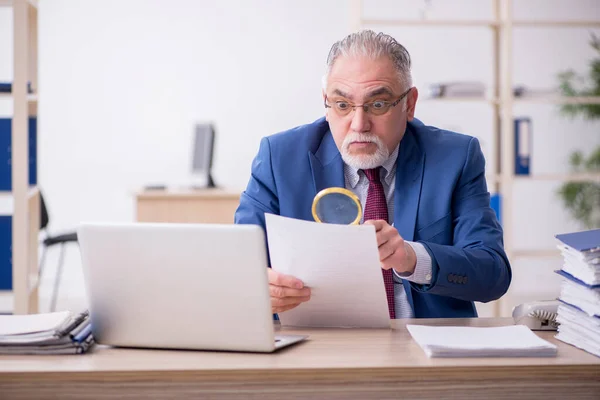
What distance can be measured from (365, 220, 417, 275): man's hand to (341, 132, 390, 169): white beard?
14.1 inches

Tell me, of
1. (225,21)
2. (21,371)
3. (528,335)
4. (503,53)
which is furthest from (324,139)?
(225,21)

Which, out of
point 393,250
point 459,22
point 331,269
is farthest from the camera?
point 459,22

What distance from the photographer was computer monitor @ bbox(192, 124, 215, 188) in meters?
5.41

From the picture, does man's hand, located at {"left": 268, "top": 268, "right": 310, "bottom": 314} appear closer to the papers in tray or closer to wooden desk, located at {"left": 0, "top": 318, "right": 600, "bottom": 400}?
wooden desk, located at {"left": 0, "top": 318, "right": 600, "bottom": 400}

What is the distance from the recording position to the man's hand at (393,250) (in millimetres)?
1767

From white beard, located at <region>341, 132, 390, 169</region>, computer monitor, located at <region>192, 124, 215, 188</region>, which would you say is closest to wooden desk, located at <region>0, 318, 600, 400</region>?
white beard, located at <region>341, 132, 390, 169</region>

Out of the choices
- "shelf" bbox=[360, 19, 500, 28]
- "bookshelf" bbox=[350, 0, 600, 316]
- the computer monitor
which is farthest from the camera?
the computer monitor

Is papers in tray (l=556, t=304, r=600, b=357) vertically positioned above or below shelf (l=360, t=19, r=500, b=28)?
below

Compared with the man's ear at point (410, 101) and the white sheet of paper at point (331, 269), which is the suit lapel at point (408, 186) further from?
the white sheet of paper at point (331, 269)

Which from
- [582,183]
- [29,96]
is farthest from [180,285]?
[582,183]

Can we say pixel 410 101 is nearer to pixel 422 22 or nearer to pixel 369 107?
pixel 369 107

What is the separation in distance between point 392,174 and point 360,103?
24 cm

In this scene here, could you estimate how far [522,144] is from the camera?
4.98 meters

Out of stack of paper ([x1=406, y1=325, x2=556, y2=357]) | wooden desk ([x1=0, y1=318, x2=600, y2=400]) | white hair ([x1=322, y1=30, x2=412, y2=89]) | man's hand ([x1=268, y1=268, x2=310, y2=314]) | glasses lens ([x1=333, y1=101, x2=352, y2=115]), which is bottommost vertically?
wooden desk ([x1=0, y1=318, x2=600, y2=400])
